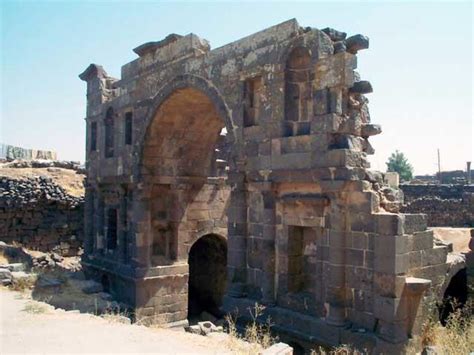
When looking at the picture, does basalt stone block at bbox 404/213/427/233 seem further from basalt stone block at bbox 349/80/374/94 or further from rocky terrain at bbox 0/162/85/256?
rocky terrain at bbox 0/162/85/256

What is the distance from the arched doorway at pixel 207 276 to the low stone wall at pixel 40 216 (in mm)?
5558

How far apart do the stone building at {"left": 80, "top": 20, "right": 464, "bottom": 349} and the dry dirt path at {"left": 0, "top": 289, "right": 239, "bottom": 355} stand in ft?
6.18

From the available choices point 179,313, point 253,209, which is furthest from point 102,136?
point 253,209

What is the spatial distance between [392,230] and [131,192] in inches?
322

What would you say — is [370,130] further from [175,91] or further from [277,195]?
[175,91]

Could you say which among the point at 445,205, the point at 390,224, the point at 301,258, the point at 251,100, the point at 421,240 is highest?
the point at 251,100

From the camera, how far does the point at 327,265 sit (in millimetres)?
7410

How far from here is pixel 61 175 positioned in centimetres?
2177

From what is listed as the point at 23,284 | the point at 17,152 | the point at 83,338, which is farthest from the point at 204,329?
the point at 17,152

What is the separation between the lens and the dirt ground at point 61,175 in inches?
779

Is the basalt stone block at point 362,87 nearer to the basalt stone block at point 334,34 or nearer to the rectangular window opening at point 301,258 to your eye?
the basalt stone block at point 334,34

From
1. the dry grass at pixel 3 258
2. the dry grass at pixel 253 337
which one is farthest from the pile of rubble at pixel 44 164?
the dry grass at pixel 253 337

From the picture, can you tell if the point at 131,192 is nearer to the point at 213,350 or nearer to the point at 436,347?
the point at 213,350

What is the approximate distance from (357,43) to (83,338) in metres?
6.25
